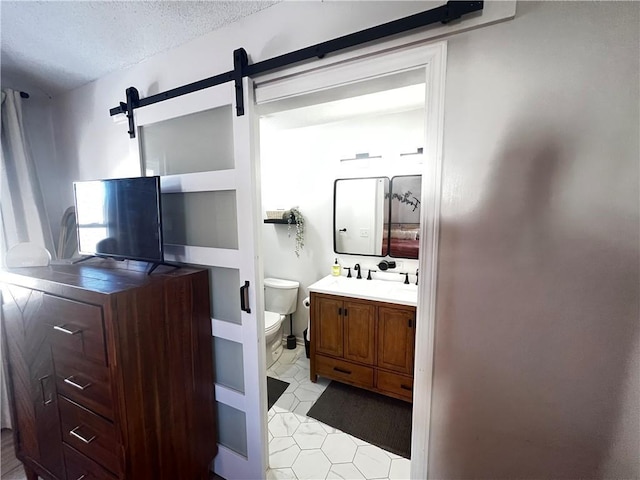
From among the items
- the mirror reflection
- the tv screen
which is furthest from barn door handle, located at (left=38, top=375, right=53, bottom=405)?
the mirror reflection

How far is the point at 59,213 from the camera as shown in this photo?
195 centimetres

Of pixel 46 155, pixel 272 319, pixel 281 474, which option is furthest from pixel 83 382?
pixel 46 155

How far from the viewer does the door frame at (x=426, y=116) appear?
0.85 m

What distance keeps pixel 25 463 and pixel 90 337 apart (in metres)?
1.13

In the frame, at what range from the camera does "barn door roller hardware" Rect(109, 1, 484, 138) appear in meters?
0.77

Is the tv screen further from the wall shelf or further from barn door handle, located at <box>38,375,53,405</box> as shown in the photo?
the wall shelf

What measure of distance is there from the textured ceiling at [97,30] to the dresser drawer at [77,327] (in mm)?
1246

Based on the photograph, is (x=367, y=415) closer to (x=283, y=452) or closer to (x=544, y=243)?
(x=283, y=452)

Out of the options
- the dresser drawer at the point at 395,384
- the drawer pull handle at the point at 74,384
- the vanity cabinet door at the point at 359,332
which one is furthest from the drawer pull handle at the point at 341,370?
the drawer pull handle at the point at 74,384

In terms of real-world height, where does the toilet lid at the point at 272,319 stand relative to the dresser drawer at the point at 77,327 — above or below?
below

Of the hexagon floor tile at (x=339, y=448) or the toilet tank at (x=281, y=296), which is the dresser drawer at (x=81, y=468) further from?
the toilet tank at (x=281, y=296)

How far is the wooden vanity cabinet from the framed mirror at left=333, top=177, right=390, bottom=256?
21.3 inches

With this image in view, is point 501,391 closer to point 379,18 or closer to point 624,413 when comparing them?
point 624,413

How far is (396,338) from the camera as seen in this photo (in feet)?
5.69
